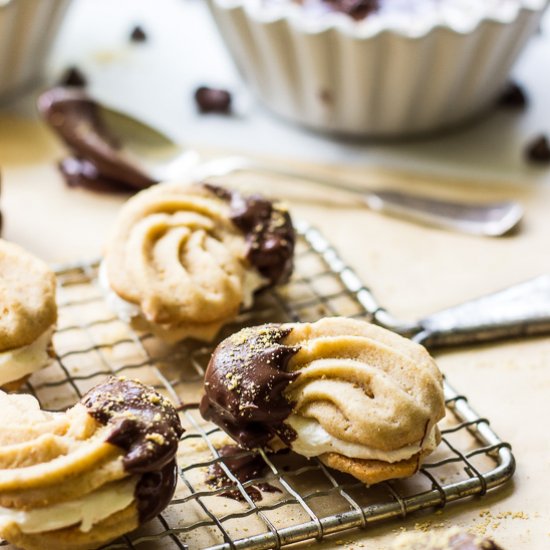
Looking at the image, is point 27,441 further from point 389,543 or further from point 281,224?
point 281,224

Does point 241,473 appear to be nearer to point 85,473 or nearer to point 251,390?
point 251,390

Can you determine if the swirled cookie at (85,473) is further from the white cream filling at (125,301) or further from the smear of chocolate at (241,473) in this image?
the white cream filling at (125,301)

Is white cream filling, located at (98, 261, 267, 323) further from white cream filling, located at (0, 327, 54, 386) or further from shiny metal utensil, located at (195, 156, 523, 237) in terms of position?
shiny metal utensil, located at (195, 156, 523, 237)

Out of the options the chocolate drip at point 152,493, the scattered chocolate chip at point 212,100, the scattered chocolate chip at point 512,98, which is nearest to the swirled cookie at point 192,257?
Result: the chocolate drip at point 152,493

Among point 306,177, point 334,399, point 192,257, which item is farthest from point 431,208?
point 334,399

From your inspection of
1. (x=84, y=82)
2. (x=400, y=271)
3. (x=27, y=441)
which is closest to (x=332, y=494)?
(x=27, y=441)

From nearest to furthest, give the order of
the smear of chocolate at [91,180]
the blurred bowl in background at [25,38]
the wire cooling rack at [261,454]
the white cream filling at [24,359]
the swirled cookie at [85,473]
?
the swirled cookie at [85,473]
the wire cooling rack at [261,454]
the white cream filling at [24,359]
the smear of chocolate at [91,180]
the blurred bowl in background at [25,38]
